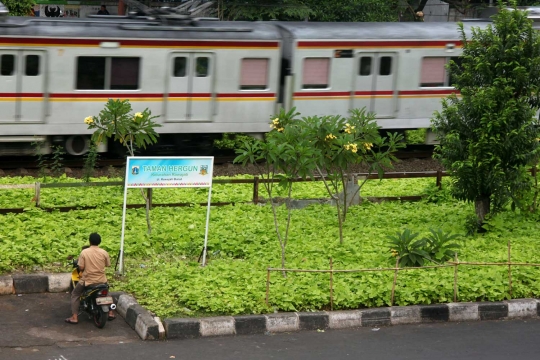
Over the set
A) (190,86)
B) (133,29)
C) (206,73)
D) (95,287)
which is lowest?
(95,287)

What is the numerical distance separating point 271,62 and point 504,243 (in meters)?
7.33

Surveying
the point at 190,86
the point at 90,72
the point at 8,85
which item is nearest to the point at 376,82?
the point at 190,86

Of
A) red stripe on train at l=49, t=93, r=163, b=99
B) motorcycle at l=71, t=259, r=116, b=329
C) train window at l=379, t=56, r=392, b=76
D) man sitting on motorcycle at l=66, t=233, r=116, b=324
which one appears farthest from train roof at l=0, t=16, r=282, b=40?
motorcycle at l=71, t=259, r=116, b=329

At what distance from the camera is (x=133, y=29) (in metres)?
16.5

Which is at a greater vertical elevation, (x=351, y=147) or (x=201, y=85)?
(x=201, y=85)

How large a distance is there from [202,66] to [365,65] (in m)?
3.61

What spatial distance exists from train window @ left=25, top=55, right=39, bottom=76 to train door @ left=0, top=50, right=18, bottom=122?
9.0 inches

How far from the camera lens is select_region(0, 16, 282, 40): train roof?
15.9 metres

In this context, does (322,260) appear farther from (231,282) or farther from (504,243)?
(504,243)

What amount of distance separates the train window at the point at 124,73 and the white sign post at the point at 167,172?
631cm

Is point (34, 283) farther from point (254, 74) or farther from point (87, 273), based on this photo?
point (254, 74)

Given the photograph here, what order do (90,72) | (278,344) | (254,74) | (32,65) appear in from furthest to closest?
1. (254,74)
2. (90,72)
3. (32,65)
4. (278,344)

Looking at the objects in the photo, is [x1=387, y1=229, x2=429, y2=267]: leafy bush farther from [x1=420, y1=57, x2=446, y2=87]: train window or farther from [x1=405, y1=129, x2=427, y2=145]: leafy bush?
[x1=405, y1=129, x2=427, y2=145]: leafy bush

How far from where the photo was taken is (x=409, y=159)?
19.5m
